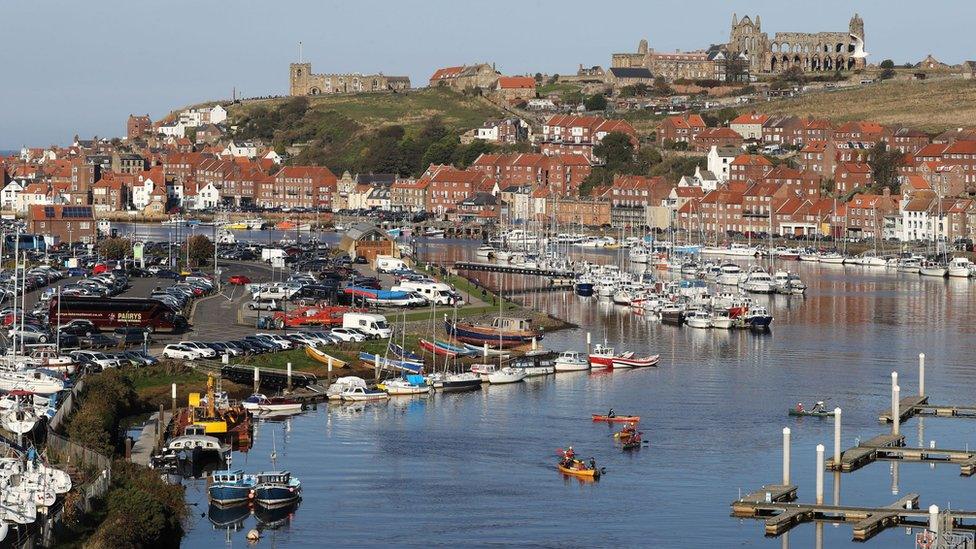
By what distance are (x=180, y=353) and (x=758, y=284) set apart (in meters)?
27.8

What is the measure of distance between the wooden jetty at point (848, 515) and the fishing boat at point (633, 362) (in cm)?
1384

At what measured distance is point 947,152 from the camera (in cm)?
8388

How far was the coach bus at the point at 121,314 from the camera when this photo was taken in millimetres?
38031

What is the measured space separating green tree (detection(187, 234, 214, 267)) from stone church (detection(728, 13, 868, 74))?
63713mm

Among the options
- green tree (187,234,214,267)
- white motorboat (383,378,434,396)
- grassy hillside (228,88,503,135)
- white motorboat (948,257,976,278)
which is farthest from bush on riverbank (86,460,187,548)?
grassy hillside (228,88,503,135)

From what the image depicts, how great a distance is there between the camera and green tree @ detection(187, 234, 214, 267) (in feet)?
188

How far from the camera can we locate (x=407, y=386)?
111 feet

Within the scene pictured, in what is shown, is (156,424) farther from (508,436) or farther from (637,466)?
(637,466)

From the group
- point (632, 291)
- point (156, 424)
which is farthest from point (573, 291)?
point (156, 424)

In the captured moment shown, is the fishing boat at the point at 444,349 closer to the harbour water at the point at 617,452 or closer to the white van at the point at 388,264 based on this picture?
the harbour water at the point at 617,452

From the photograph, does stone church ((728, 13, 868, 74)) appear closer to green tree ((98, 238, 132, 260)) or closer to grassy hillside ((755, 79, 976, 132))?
grassy hillside ((755, 79, 976, 132))

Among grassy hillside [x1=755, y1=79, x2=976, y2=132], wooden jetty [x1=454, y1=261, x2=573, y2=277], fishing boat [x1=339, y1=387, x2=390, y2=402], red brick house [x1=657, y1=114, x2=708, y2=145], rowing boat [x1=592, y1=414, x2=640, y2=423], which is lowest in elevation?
rowing boat [x1=592, y1=414, x2=640, y2=423]

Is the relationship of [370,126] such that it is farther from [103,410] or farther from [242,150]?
[103,410]

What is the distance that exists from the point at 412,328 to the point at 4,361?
11947 millimetres
